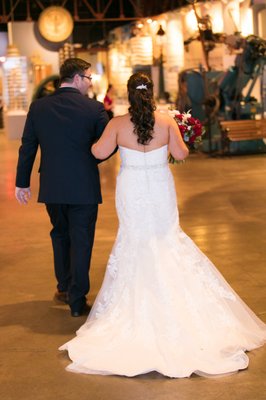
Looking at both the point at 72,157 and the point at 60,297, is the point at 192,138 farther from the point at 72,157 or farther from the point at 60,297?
the point at 60,297

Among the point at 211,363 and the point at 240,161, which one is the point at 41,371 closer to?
the point at 211,363

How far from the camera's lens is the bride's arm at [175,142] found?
13.9ft

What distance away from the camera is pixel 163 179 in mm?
4285

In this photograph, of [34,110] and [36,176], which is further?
[36,176]

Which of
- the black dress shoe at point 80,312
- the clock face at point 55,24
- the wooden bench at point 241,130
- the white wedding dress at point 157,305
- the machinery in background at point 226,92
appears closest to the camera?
the white wedding dress at point 157,305

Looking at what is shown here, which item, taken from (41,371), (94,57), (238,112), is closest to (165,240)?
(41,371)

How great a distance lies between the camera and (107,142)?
4.26m

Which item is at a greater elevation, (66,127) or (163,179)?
(66,127)

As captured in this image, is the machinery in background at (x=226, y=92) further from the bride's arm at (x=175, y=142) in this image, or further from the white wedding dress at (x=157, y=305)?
the white wedding dress at (x=157, y=305)

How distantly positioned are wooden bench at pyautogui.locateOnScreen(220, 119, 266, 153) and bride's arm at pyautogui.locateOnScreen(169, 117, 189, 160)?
1005cm

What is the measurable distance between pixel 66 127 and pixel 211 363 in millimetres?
1731

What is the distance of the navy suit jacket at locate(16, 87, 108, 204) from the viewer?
4699 mm

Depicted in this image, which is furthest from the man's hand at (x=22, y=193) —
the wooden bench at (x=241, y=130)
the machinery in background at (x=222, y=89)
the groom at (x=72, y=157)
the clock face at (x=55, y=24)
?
the clock face at (x=55, y=24)

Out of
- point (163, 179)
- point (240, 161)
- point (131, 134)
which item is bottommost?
point (240, 161)
